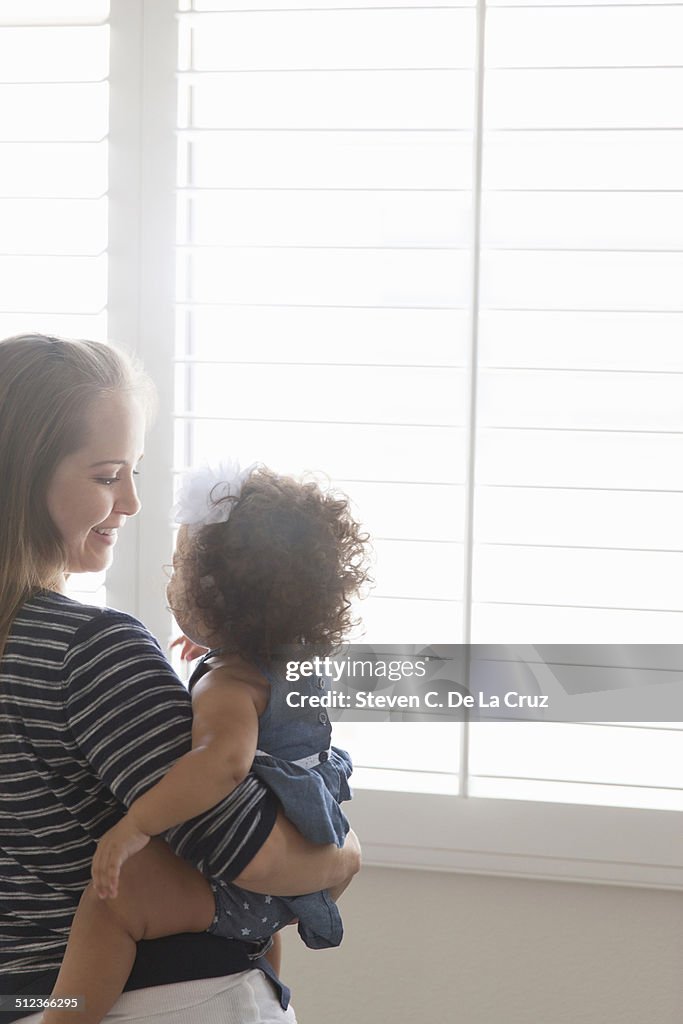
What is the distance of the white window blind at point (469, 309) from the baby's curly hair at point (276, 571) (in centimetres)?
49

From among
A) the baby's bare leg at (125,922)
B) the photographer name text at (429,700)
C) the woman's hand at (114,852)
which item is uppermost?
the woman's hand at (114,852)

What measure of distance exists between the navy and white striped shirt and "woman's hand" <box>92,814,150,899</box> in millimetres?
29

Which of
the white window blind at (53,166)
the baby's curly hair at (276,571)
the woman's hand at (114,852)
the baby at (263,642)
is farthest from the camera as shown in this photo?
the white window blind at (53,166)

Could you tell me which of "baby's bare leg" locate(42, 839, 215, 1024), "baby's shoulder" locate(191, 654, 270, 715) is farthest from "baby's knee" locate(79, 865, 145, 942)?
"baby's shoulder" locate(191, 654, 270, 715)

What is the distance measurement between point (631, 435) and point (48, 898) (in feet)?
3.35

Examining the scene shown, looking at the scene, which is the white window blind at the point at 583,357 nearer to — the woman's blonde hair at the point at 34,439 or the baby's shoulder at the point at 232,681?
the baby's shoulder at the point at 232,681

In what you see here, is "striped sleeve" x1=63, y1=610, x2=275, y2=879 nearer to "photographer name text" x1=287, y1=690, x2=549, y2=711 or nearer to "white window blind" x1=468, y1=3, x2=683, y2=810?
"photographer name text" x1=287, y1=690, x2=549, y2=711

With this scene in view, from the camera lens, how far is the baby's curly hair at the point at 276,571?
1.08 meters

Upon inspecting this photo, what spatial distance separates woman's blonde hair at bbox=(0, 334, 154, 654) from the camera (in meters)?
0.96

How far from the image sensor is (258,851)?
95cm

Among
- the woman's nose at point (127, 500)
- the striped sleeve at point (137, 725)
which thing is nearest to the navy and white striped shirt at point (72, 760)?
the striped sleeve at point (137, 725)

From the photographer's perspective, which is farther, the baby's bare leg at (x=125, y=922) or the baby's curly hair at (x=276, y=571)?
the baby's curly hair at (x=276, y=571)

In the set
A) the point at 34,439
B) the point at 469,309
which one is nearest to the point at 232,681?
the point at 34,439

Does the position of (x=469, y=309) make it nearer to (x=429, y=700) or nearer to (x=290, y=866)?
(x=429, y=700)
